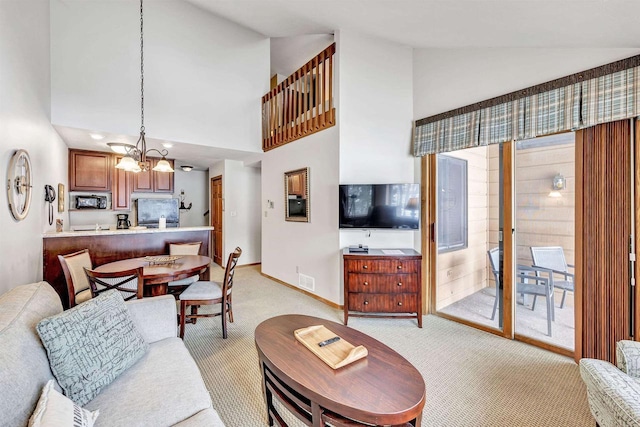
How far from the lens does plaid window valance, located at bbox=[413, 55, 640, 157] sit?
2.09 meters

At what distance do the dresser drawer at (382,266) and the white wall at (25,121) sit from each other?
2813 millimetres

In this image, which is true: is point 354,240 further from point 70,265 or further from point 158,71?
point 158,71

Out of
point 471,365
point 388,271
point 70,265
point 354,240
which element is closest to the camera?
point 471,365

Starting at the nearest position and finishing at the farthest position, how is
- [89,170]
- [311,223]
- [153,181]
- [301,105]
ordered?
[311,223] < [301,105] < [89,170] < [153,181]

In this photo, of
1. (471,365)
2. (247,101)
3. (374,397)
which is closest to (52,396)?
(374,397)

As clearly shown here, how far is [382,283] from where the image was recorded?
10.2 ft

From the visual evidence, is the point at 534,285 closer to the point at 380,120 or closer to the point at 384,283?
the point at 384,283

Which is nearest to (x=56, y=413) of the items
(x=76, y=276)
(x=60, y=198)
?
(x=76, y=276)

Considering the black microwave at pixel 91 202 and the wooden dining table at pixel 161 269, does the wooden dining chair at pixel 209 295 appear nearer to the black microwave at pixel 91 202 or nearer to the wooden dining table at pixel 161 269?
the wooden dining table at pixel 161 269

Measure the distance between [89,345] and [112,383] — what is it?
0.23 meters

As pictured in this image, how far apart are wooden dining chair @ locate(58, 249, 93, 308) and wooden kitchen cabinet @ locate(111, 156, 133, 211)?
244cm

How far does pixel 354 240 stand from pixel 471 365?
5.97ft

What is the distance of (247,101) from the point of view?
4.98 m

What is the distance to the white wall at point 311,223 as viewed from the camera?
12.2ft
